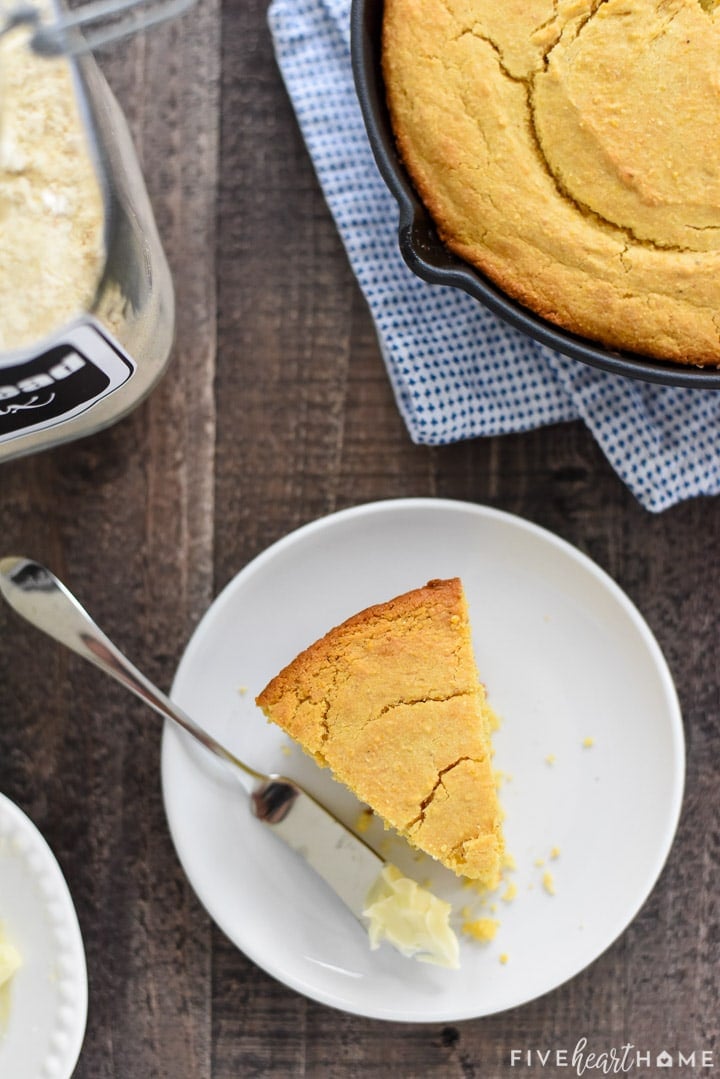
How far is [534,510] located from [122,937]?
955 millimetres

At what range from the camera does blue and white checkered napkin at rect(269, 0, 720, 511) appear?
59.0 inches

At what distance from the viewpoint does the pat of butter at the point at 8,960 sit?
1423mm

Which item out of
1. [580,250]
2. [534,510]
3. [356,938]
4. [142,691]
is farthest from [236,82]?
[356,938]

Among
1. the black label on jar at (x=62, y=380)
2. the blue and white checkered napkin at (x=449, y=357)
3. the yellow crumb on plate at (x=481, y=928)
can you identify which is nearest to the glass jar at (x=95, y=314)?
the black label on jar at (x=62, y=380)

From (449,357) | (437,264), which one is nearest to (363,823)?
(449,357)

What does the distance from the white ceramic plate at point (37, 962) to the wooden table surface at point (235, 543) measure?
14 cm

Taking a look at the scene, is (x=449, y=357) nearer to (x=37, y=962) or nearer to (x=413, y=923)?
(x=413, y=923)

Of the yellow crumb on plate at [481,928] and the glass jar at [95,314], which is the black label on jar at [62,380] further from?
the yellow crumb on plate at [481,928]

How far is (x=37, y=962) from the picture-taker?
1435mm

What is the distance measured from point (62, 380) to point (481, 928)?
1.01 metres

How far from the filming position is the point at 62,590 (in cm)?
145

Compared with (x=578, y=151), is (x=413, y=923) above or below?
below

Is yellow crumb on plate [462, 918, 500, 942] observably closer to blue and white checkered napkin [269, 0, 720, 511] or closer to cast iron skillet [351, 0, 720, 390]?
blue and white checkered napkin [269, 0, 720, 511]

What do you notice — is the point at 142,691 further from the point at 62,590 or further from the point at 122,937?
the point at 122,937
